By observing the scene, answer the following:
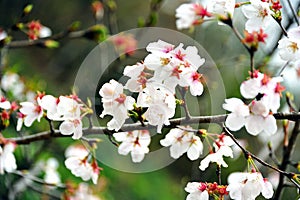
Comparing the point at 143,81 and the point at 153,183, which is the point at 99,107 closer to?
the point at 143,81

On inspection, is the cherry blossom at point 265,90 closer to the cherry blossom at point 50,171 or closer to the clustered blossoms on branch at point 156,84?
the clustered blossoms on branch at point 156,84

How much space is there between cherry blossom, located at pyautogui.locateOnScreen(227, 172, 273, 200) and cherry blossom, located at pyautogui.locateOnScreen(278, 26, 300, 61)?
0.19 meters

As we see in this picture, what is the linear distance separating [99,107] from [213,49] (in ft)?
3.44

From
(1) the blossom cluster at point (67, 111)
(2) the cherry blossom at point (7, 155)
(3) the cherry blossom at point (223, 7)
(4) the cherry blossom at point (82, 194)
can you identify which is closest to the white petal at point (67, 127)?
(1) the blossom cluster at point (67, 111)

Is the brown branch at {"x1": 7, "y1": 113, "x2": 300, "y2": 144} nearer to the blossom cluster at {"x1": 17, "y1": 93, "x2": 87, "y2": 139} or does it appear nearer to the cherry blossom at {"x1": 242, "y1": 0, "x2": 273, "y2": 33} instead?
the blossom cluster at {"x1": 17, "y1": 93, "x2": 87, "y2": 139}

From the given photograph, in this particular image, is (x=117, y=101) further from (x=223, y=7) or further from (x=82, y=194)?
(x=82, y=194)

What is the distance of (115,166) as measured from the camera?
2.51 m

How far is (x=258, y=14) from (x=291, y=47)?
3.2 inches

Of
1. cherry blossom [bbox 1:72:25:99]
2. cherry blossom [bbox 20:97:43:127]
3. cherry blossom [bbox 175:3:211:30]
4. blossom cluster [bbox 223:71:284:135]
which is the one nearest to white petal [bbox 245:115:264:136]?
blossom cluster [bbox 223:71:284:135]

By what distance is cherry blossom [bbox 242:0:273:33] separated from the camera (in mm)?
765

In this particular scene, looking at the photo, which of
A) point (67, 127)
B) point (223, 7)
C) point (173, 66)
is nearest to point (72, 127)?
point (67, 127)

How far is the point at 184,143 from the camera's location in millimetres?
880

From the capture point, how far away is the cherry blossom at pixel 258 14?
765 millimetres

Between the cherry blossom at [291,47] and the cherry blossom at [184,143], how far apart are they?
223mm
